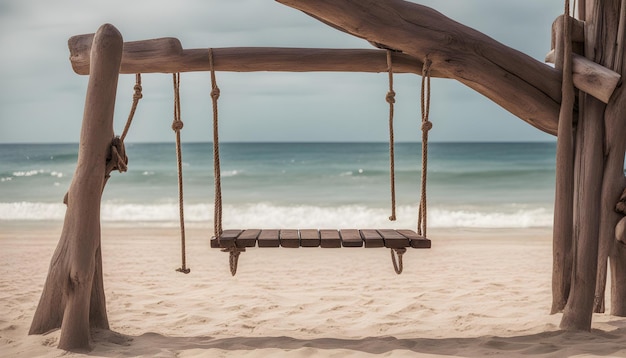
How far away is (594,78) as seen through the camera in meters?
3.26

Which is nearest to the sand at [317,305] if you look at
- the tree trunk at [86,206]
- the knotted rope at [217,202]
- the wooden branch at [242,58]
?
the tree trunk at [86,206]

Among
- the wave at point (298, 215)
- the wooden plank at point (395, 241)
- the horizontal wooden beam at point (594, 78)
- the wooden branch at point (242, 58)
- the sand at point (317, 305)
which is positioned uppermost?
the wooden branch at point (242, 58)

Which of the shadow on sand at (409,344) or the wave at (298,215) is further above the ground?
the wave at (298,215)

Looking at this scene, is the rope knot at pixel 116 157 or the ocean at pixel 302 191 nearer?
the rope knot at pixel 116 157

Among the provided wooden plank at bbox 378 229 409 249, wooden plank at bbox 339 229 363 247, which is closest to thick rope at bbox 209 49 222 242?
wooden plank at bbox 339 229 363 247

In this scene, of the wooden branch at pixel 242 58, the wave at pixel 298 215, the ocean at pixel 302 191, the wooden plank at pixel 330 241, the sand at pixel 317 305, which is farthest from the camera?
the ocean at pixel 302 191

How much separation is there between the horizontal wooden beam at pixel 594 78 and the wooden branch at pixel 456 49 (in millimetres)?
114

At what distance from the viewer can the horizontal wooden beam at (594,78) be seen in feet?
10.6

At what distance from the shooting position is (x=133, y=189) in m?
17.9

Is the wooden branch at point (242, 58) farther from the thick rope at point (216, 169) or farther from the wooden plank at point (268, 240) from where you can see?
the wooden plank at point (268, 240)

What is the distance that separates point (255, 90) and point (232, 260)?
30.4 m

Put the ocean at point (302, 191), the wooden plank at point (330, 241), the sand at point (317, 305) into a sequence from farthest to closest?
the ocean at point (302, 191)
the sand at point (317, 305)
the wooden plank at point (330, 241)

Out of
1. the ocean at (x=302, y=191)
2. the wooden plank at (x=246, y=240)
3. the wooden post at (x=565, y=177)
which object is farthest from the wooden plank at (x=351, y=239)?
the ocean at (x=302, y=191)

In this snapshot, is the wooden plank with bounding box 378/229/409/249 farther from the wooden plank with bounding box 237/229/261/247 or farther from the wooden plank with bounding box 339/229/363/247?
the wooden plank with bounding box 237/229/261/247
